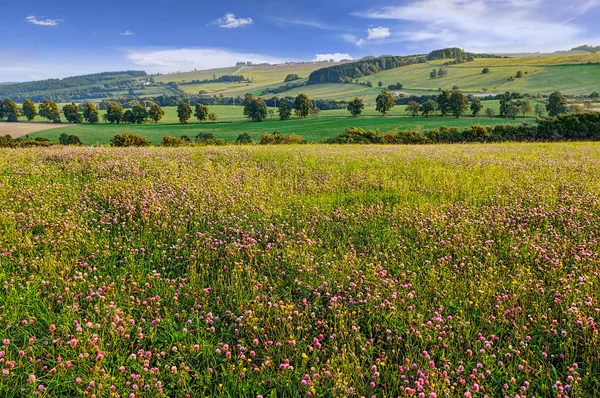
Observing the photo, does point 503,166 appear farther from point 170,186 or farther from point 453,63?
point 453,63

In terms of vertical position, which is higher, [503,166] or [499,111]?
[499,111]

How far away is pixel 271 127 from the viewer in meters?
79.5

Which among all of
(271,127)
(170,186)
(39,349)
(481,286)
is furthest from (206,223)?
(271,127)

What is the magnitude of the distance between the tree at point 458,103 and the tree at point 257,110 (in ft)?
159

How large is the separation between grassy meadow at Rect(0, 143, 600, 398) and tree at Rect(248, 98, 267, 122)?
90717mm

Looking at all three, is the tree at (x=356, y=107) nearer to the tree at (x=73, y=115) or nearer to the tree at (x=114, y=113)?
the tree at (x=114, y=113)

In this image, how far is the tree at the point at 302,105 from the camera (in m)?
95.4

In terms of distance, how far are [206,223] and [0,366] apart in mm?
3449

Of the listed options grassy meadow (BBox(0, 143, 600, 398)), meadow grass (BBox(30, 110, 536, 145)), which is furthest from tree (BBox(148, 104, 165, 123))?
grassy meadow (BBox(0, 143, 600, 398))

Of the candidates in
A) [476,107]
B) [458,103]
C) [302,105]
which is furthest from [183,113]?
[476,107]

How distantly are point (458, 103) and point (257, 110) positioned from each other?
168 feet

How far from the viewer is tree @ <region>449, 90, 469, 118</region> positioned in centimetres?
Result: 7850

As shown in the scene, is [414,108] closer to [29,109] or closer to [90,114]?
[90,114]

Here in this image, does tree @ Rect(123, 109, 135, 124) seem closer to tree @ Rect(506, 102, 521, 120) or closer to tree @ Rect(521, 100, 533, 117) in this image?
tree @ Rect(506, 102, 521, 120)
